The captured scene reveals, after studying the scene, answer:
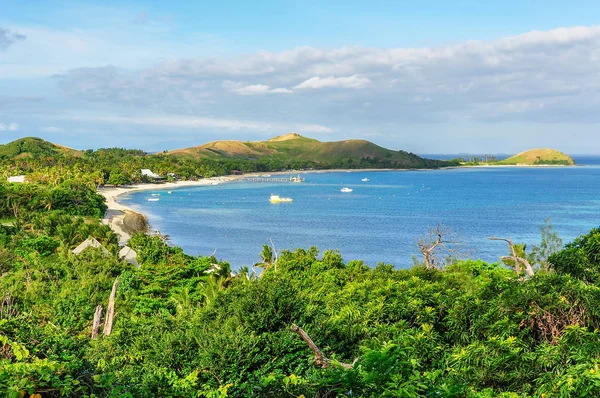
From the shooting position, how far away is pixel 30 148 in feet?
542

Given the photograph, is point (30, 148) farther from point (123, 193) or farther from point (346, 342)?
point (346, 342)

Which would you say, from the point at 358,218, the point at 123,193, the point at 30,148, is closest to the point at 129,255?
the point at 358,218

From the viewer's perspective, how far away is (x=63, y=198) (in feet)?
196

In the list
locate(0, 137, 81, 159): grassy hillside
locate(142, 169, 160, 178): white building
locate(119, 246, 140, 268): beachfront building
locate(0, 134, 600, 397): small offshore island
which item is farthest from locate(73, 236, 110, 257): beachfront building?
locate(0, 137, 81, 159): grassy hillside

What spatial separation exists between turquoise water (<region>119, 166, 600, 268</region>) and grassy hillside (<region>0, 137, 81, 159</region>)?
68019 mm

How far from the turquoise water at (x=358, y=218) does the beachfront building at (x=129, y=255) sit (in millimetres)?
10078

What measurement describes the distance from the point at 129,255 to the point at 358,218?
46.4 metres

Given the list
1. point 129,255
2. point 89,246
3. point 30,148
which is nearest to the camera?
point 89,246

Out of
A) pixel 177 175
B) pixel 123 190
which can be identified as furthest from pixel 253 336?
pixel 177 175

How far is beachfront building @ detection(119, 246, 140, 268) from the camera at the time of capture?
3294 centimetres

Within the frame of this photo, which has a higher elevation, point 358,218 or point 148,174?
point 148,174

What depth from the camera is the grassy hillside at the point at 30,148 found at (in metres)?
160

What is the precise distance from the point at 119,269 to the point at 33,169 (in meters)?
90.2

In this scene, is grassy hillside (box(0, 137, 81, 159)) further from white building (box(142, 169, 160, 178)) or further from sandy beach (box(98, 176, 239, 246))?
sandy beach (box(98, 176, 239, 246))
